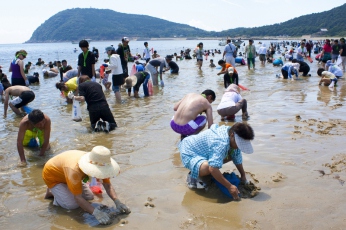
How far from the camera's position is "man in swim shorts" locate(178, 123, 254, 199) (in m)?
3.64

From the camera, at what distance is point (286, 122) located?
708 centimetres

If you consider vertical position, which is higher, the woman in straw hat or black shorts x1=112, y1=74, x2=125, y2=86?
black shorts x1=112, y1=74, x2=125, y2=86

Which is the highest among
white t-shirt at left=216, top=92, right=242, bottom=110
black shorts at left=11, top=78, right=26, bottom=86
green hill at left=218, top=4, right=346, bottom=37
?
green hill at left=218, top=4, right=346, bottom=37

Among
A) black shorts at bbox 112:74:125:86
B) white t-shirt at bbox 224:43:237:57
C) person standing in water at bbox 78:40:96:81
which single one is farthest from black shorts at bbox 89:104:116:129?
white t-shirt at bbox 224:43:237:57

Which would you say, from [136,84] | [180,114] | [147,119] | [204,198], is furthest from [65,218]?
[136,84]

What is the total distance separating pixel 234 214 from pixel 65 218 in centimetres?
174

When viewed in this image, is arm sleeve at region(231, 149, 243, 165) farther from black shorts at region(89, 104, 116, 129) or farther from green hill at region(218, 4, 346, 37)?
green hill at region(218, 4, 346, 37)

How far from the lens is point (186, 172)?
478 cm

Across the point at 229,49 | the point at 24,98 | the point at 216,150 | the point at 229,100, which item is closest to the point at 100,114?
the point at 24,98

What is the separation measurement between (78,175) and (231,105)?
173 inches

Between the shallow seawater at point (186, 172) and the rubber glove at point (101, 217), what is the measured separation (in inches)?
2.8

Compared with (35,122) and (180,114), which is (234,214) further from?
(35,122)

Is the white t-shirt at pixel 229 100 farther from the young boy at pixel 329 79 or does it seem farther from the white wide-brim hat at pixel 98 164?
the young boy at pixel 329 79

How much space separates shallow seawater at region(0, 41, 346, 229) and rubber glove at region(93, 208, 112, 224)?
0.23 feet
